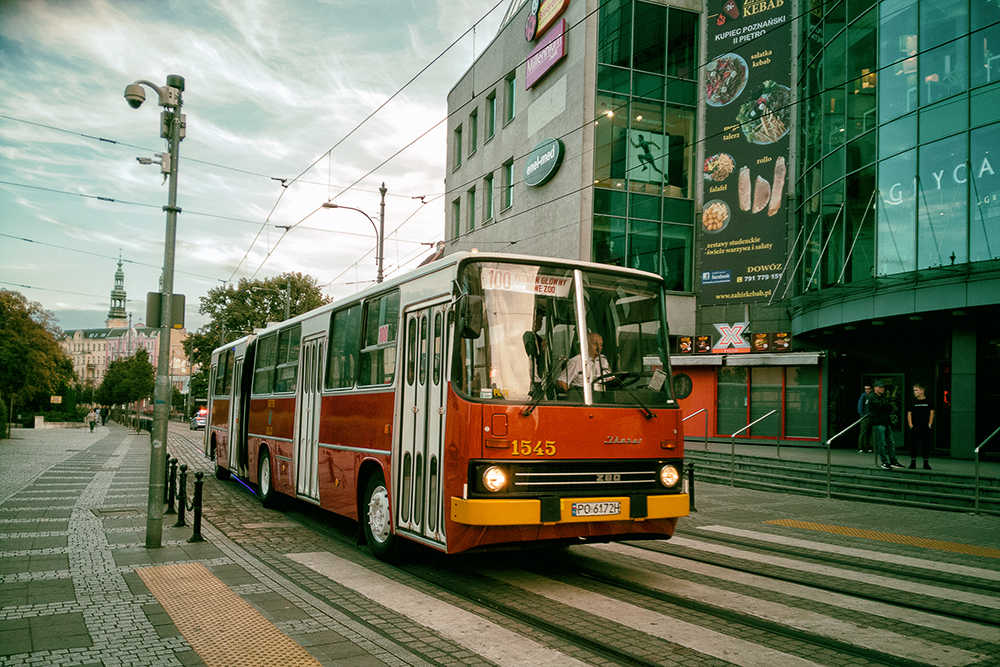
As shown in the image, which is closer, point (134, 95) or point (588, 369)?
point (588, 369)

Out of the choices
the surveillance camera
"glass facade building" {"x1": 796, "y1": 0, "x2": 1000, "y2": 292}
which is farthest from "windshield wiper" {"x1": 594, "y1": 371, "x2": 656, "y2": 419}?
"glass facade building" {"x1": 796, "y1": 0, "x2": 1000, "y2": 292}

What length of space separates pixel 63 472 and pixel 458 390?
1708 cm

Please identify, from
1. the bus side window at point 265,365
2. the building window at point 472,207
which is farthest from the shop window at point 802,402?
the bus side window at point 265,365

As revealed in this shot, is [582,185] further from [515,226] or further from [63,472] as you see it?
[63,472]

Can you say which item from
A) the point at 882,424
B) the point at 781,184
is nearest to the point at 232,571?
the point at 882,424

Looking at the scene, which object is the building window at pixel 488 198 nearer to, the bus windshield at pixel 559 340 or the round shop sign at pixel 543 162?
the round shop sign at pixel 543 162

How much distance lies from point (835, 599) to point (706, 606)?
134cm

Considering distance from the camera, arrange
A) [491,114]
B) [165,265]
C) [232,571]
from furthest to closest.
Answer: [491,114], [165,265], [232,571]

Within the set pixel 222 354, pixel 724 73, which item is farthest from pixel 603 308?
pixel 724 73

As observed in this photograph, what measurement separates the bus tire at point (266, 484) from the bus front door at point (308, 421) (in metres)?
1.78

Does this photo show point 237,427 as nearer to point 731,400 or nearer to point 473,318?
point 473,318

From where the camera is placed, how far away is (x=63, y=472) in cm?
1964

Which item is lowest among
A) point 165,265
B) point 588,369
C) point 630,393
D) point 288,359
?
point 630,393

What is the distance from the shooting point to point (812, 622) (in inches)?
242
